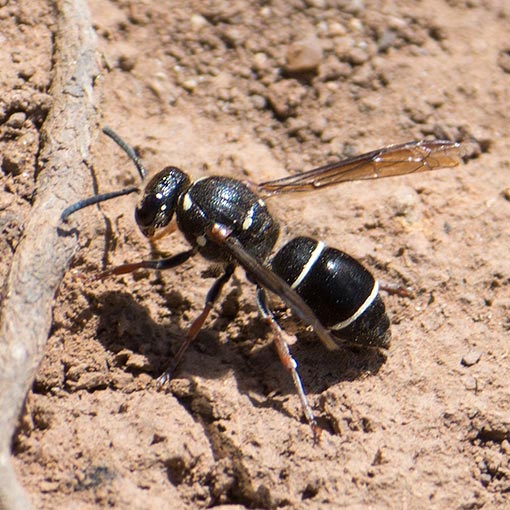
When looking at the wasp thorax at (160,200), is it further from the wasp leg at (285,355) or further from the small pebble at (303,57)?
the small pebble at (303,57)

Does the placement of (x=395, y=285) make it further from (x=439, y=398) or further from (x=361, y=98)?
(x=361, y=98)

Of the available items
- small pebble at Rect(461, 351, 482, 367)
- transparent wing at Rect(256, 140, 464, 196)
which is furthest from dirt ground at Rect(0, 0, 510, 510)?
transparent wing at Rect(256, 140, 464, 196)

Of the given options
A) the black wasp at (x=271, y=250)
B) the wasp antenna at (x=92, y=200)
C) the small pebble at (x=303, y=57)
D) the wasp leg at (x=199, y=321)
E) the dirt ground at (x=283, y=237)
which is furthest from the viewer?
the small pebble at (x=303, y=57)

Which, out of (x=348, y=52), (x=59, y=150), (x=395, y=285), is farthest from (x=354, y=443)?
(x=348, y=52)

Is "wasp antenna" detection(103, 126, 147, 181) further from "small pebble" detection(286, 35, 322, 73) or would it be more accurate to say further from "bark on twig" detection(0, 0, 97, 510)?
"small pebble" detection(286, 35, 322, 73)

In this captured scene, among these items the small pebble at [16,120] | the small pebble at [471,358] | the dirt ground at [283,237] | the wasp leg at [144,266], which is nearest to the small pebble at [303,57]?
the dirt ground at [283,237]
